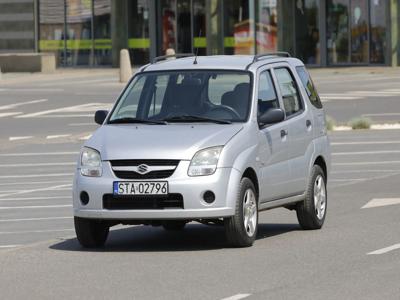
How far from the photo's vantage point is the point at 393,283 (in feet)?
31.8

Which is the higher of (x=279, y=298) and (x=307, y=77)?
(x=307, y=77)

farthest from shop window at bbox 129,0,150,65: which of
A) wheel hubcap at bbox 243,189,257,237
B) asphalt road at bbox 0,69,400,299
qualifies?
wheel hubcap at bbox 243,189,257,237

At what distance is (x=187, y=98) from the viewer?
12945 mm

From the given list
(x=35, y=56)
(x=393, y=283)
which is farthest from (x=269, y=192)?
(x=35, y=56)

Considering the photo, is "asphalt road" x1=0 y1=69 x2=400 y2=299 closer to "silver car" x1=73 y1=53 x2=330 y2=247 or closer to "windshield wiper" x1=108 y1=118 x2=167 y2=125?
"silver car" x1=73 y1=53 x2=330 y2=247

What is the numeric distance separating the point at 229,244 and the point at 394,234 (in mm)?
1695

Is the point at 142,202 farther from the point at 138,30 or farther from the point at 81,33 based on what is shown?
the point at 81,33

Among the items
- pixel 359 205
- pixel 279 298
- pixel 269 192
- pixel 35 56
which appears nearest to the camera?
pixel 279 298

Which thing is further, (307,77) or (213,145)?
(307,77)

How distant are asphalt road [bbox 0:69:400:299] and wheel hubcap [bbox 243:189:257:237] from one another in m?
0.19

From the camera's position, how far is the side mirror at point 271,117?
41.7 ft

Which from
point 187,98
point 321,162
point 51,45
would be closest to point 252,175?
point 187,98

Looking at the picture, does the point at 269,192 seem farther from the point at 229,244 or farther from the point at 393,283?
the point at 393,283

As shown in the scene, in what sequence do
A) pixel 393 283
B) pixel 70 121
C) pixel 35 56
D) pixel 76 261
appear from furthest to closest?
pixel 35 56
pixel 70 121
pixel 76 261
pixel 393 283
